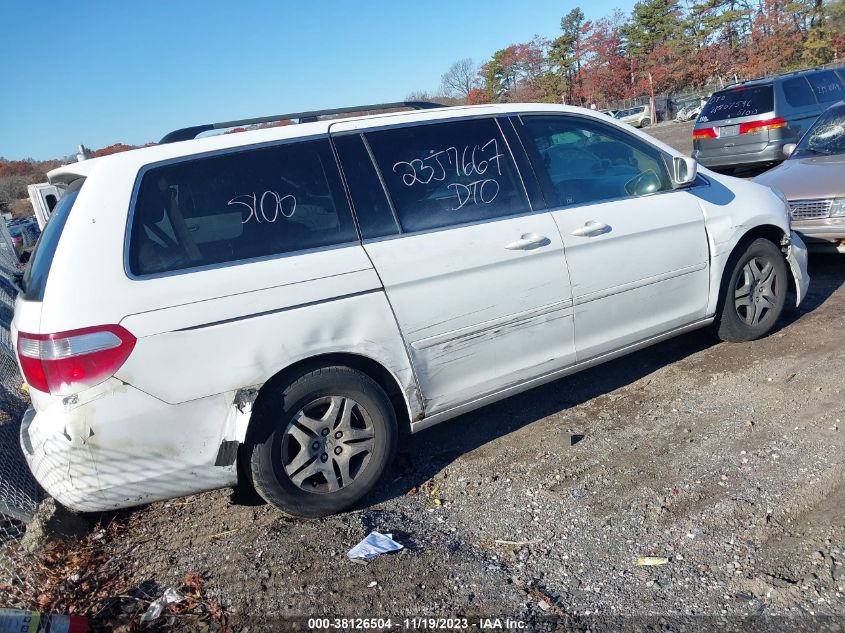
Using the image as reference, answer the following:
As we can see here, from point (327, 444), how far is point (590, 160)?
7.96ft

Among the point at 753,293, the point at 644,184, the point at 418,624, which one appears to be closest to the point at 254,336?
the point at 418,624

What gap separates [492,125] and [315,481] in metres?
2.26

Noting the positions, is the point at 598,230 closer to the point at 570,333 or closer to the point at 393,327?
the point at 570,333

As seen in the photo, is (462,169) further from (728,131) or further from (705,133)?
(705,133)

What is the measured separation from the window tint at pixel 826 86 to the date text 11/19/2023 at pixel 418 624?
1227 centimetres

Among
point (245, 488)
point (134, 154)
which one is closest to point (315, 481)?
point (245, 488)

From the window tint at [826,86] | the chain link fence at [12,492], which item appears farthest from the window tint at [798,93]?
the chain link fence at [12,492]

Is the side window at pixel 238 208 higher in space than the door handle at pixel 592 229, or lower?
higher

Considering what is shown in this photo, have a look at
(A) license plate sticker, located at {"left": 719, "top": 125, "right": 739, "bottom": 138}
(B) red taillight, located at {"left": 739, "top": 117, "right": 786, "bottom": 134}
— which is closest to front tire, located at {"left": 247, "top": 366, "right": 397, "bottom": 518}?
(B) red taillight, located at {"left": 739, "top": 117, "right": 786, "bottom": 134}

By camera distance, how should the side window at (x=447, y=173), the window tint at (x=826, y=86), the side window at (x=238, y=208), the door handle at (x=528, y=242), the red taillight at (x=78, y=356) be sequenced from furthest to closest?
1. the window tint at (x=826, y=86)
2. the door handle at (x=528, y=242)
3. the side window at (x=447, y=173)
4. the side window at (x=238, y=208)
5. the red taillight at (x=78, y=356)

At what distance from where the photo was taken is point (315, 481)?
335 centimetres

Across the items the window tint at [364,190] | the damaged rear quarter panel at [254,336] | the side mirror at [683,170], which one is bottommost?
the damaged rear quarter panel at [254,336]

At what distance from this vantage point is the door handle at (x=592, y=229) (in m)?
3.85

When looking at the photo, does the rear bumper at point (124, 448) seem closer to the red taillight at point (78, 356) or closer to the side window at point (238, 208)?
the red taillight at point (78, 356)
